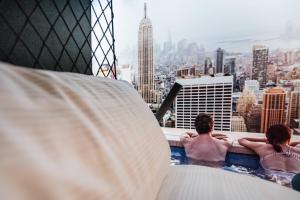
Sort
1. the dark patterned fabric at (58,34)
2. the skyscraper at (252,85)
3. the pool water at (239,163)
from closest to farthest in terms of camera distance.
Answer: the dark patterned fabric at (58,34), the pool water at (239,163), the skyscraper at (252,85)

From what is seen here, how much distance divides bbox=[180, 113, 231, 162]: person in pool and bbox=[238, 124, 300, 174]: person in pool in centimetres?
36

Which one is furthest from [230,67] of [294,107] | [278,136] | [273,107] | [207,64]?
[278,136]

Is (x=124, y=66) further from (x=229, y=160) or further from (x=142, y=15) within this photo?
(x=229, y=160)

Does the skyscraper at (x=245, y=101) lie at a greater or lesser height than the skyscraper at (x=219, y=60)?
lesser

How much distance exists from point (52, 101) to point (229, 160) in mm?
2462

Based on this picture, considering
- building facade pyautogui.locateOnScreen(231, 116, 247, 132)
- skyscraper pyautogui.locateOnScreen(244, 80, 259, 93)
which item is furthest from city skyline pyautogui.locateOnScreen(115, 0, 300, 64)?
building facade pyautogui.locateOnScreen(231, 116, 247, 132)

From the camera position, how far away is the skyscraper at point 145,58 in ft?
9.86

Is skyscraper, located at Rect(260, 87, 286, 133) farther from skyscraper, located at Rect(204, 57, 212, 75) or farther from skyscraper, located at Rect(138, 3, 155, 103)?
skyscraper, located at Rect(138, 3, 155, 103)

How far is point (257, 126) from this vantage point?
2.69 metres

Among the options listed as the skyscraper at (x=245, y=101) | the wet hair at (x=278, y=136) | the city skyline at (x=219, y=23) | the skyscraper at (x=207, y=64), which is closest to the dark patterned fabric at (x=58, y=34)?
the city skyline at (x=219, y=23)

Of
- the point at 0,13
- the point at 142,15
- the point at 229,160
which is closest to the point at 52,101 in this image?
the point at 0,13

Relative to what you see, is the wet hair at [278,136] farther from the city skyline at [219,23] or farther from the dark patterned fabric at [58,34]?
the dark patterned fabric at [58,34]

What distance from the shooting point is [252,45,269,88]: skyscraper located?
8.55ft

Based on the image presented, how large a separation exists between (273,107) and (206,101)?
812mm
